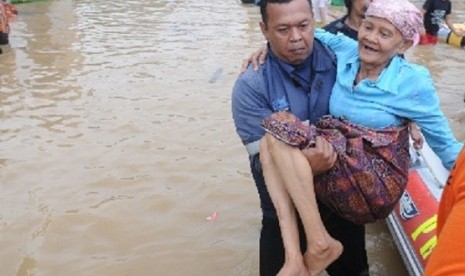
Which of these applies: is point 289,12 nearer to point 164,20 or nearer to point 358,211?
point 358,211

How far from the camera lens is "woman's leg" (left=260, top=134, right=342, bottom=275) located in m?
2.18

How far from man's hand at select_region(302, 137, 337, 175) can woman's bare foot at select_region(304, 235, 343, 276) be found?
0.27 m

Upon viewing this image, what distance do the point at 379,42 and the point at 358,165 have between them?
20.2 inches

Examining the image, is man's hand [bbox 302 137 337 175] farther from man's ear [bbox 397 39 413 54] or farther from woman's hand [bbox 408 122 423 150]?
man's ear [bbox 397 39 413 54]

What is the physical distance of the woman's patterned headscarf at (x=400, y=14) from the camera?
92.4 inches

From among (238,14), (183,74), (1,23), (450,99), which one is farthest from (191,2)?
(450,99)

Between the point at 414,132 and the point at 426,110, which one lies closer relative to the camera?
the point at 426,110

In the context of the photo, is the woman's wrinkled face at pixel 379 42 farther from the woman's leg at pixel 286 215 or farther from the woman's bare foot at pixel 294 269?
the woman's bare foot at pixel 294 269

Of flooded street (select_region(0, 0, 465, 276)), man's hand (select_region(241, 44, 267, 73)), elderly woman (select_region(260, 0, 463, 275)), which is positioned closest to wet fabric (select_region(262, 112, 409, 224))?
elderly woman (select_region(260, 0, 463, 275))

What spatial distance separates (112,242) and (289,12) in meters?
2.31

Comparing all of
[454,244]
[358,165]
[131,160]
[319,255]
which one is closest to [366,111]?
[358,165]

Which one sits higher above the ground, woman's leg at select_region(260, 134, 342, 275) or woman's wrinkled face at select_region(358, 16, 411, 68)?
woman's wrinkled face at select_region(358, 16, 411, 68)

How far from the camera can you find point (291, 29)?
7.99 ft

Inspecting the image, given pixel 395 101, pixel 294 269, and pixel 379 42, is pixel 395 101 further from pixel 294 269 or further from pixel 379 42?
pixel 294 269
